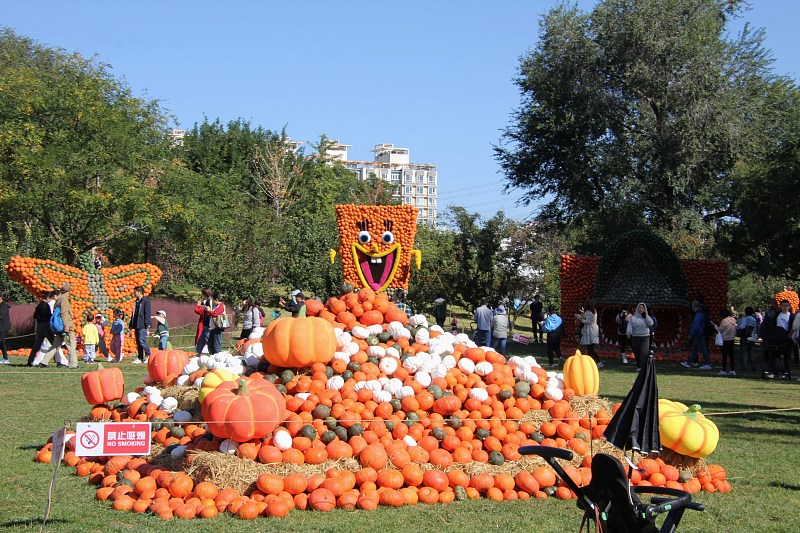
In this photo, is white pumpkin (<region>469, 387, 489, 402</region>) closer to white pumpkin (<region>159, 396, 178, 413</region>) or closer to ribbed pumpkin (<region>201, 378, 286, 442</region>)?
ribbed pumpkin (<region>201, 378, 286, 442</region>)

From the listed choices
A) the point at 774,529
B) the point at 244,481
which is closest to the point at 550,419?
the point at 774,529

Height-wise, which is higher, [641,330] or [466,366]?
[641,330]

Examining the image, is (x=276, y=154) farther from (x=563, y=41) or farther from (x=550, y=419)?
(x=550, y=419)

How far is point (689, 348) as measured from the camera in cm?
2291

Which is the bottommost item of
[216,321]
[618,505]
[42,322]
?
[618,505]

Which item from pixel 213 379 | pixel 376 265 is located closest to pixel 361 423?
pixel 213 379

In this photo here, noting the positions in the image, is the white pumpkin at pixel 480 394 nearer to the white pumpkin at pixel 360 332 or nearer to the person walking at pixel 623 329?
the white pumpkin at pixel 360 332

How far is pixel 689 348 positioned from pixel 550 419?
1509 cm

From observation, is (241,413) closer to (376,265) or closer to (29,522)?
(29,522)

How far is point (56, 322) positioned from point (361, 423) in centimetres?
1153

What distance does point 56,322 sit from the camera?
58.2 feet

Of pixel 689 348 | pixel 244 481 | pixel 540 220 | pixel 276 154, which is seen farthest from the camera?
pixel 276 154

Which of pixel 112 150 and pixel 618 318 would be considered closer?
pixel 618 318

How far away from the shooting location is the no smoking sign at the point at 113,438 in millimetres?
6926
